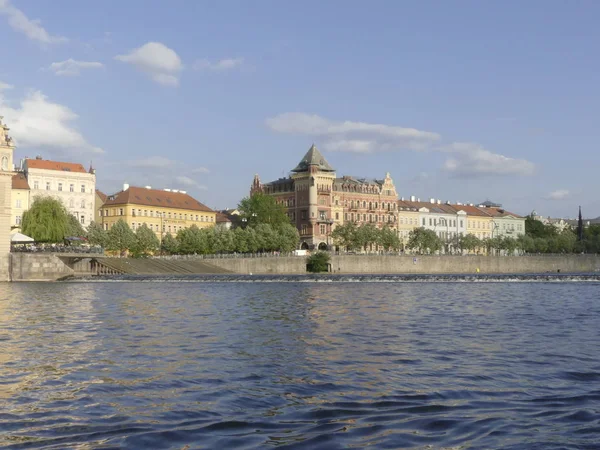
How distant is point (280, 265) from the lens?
339 feet

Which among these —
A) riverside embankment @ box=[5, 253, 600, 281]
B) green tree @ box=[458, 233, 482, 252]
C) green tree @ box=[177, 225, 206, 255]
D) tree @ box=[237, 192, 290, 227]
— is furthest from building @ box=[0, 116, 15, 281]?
green tree @ box=[458, 233, 482, 252]

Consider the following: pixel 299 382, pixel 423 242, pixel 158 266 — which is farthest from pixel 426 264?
pixel 299 382

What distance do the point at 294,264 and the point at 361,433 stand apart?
9378cm

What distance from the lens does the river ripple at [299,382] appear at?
420 inches

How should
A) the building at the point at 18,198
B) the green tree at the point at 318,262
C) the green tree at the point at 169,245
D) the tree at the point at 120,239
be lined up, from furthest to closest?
the green tree at the point at 169,245
the building at the point at 18,198
the tree at the point at 120,239
the green tree at the point at 318,262

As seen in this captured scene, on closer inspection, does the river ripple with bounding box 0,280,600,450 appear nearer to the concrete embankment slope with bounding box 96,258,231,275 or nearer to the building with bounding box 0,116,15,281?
the building with bounding box 0,116,15,281

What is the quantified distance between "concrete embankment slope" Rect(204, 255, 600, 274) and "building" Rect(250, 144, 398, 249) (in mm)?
22190

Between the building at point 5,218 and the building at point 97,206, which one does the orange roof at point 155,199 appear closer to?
the building at point 97,206

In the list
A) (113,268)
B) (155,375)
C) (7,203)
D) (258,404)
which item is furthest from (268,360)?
(113,268)

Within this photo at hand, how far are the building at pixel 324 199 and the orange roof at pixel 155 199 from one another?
15.3m

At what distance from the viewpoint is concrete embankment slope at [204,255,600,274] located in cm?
10155

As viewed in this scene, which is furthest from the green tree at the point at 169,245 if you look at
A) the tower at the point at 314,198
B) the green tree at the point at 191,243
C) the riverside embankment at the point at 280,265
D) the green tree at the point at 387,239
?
the green tree at the point at 387,239

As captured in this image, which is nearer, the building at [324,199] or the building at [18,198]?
→ the building at [18,198]

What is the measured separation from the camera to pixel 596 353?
18.8m
